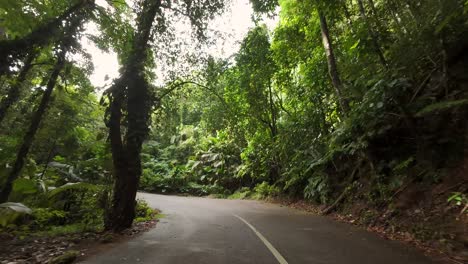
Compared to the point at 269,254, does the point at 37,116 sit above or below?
above

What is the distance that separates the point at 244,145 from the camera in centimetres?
3102

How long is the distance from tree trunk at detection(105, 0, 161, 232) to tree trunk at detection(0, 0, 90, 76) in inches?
82.3

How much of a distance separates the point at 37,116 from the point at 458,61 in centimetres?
1417

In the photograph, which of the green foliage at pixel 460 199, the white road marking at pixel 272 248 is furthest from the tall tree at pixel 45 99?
the green foliage at pixel 460 199

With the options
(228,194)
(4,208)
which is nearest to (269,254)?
(4,208)

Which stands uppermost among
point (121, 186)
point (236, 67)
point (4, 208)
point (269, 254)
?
point (236, 67)

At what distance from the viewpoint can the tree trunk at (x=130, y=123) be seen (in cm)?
1001

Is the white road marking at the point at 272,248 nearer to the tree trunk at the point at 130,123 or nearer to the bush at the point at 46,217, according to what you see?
the tree trunk at the point at 130,123

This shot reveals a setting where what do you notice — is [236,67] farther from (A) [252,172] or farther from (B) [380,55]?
(B) [380,55]

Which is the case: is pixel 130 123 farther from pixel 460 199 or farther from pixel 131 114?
pixel 460 199

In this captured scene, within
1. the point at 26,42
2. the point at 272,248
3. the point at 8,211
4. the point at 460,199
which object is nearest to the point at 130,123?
the point at 26,42

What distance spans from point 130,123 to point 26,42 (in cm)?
348

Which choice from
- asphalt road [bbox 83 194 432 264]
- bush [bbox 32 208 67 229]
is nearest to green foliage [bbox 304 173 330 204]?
asphalt road [bbox 83 194 432 264]

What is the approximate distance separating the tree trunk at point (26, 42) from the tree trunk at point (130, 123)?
2.09 m
